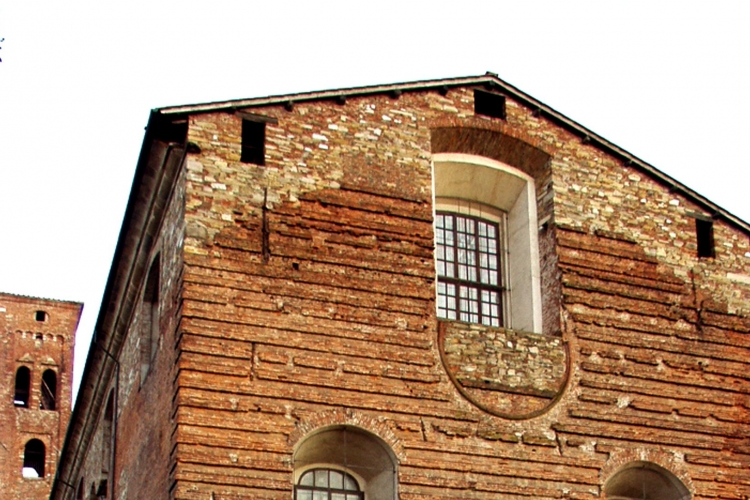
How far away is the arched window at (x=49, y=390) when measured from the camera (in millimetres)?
48438

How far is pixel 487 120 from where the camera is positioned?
1888 centimetres

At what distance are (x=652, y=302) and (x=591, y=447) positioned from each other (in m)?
2.57

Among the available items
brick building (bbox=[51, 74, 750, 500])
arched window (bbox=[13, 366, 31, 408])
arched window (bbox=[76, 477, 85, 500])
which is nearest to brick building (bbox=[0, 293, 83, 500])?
arched window (bbox=[13, 366, 31, 408])

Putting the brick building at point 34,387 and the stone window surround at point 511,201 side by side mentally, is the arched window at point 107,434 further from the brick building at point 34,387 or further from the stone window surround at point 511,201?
the brick building at point 34,387

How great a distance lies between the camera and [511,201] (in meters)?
19.3

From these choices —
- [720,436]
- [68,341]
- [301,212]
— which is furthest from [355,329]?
[68,341]

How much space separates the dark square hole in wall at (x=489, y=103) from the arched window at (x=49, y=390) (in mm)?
32913

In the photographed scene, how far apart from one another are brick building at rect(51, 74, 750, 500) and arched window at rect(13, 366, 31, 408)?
2910cm

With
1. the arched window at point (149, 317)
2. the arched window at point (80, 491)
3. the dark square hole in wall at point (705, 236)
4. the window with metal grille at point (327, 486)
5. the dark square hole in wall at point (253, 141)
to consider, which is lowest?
the window with metal grille at point (327, 486)

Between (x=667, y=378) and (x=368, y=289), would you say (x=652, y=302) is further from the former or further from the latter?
(x=368, y=289)

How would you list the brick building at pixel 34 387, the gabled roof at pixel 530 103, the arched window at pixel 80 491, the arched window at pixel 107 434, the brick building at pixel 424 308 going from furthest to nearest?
the brick building at pixel 34 387 → the arched window at pixel 80 491 → the arched window at pixel 107 434 → the gabled roof at pixel 530 103 → the brick building at pixel 424 308

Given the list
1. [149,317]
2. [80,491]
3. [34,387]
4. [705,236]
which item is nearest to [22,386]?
[34,387]

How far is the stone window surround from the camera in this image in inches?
729

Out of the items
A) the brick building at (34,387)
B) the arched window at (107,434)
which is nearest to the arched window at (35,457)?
the brick building at (34,387)
